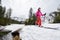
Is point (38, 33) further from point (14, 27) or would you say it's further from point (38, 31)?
point (14, 27)

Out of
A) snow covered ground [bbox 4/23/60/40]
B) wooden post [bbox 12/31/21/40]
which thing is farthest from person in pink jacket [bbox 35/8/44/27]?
wooden post [bbox 12/31/21/40]

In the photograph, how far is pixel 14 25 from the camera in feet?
5.65

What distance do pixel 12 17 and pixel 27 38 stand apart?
0.22 metres

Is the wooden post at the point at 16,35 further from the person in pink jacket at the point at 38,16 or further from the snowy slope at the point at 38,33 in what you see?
the person in pink jacket at the point at 38,16

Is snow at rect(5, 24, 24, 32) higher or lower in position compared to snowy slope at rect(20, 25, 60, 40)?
higher

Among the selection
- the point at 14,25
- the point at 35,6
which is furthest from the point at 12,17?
the point at 35,6

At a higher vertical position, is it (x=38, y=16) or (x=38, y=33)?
(x=38, y=16)

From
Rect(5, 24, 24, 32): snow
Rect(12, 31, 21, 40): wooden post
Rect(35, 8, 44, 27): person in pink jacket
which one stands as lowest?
Rect(12, 31, 21, 40): wooden post

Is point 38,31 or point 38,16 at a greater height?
point 38,16

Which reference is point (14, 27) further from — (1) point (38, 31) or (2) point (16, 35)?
(1) point (38, 31)

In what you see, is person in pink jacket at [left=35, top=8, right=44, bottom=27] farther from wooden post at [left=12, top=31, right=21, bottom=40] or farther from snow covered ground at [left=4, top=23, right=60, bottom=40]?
wooden post at [left=12, top=31, right=21, bottom=40]

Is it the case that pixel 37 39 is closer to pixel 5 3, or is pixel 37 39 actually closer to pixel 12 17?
pixel 12 17

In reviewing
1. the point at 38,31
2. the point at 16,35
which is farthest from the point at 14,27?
the point at 38,31

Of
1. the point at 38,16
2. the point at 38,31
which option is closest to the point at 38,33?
the point at 38,31
